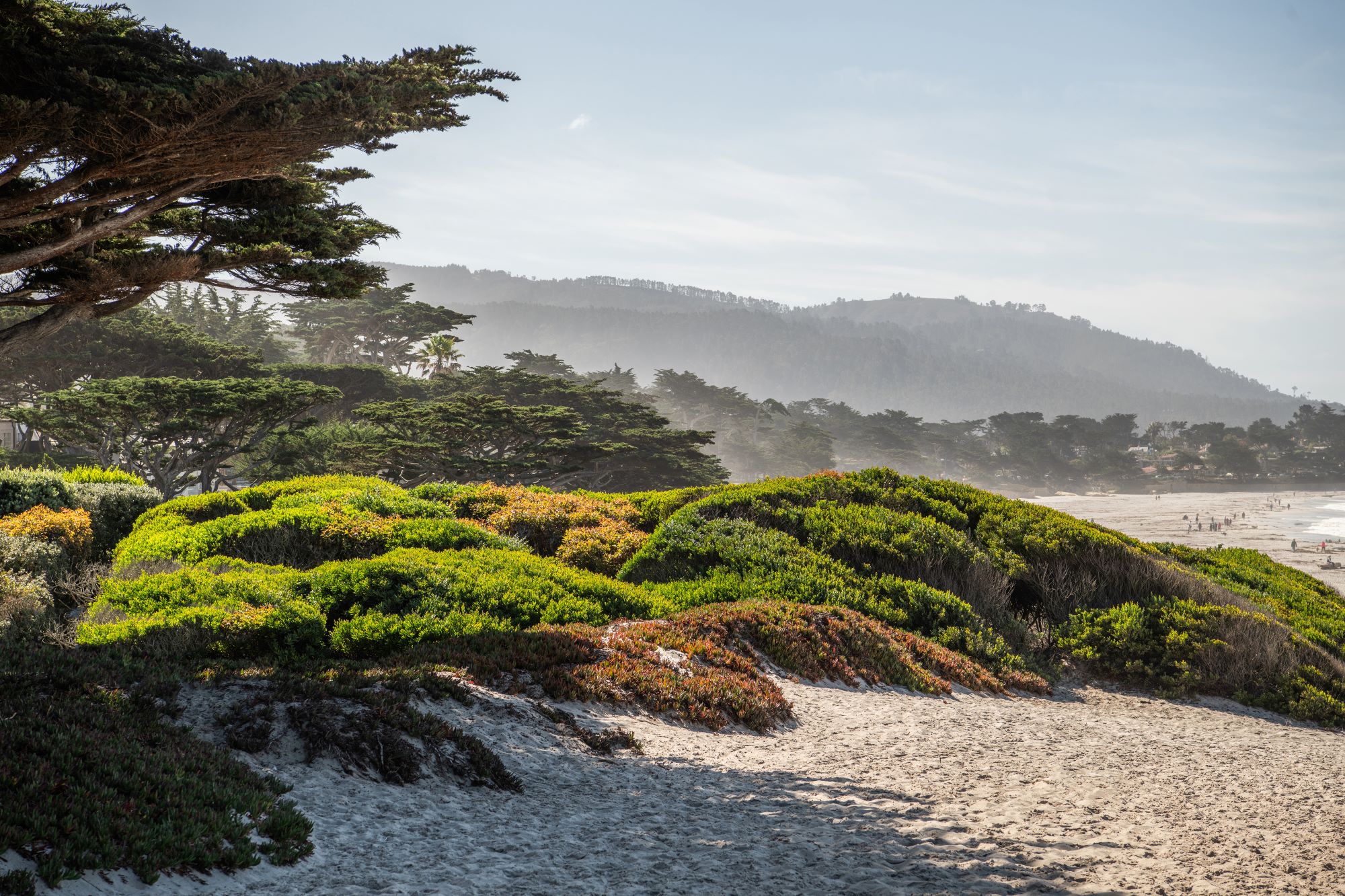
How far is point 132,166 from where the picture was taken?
7906 mm

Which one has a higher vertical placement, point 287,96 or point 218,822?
point 287,96

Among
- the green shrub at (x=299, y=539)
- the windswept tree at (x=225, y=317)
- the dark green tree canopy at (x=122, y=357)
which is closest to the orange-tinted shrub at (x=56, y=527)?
the green shrub at (x=299, y=539)

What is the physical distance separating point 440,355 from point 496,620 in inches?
1907

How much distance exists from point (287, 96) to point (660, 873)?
A: 290 inches

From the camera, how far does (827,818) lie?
16.0 feet

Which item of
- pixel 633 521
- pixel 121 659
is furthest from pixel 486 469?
pixel 121 659

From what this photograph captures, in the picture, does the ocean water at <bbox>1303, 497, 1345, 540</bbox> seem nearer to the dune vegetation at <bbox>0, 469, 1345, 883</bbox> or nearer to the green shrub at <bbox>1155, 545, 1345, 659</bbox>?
the green shrub at <bbox>1155, 545, 1345, 659</bbox>

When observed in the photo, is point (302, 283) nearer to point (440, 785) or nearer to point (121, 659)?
point (121, 659)

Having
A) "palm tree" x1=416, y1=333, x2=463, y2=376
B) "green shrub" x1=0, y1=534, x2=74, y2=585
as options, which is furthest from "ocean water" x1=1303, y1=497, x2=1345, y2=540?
"green shrub" x1=0, y1=534, x2=74, y2=585

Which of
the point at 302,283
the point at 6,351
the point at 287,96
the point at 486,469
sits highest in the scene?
the point at 287,96

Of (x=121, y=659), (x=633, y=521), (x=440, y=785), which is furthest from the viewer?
(x=633, y=521)

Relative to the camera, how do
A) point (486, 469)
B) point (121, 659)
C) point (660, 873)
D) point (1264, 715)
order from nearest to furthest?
1. point (660, 873)
2. point (121, 659)
3. point (1264, 715)
4. point (486, 469)

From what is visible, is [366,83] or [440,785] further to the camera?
[366,83]

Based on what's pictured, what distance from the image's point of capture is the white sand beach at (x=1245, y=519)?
148 feet
